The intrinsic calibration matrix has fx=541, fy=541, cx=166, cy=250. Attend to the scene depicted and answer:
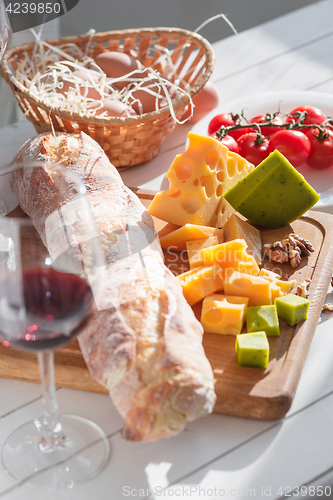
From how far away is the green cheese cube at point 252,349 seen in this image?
1081mm

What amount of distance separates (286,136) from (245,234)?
1.47ft

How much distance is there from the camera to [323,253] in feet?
4.67

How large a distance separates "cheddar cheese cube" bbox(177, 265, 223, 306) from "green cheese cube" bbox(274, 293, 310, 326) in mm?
145

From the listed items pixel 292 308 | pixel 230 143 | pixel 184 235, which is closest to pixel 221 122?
pixel 230 143

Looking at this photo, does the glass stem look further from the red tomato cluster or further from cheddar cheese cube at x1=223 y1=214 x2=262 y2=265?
the red tomato cluster

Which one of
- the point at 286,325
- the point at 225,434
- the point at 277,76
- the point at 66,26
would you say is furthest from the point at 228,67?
the point at 66,26

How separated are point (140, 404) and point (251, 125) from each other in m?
1.15

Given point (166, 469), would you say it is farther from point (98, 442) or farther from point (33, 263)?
point (33, 263)

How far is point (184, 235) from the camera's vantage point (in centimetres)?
141

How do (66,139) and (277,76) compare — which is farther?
(277,76)

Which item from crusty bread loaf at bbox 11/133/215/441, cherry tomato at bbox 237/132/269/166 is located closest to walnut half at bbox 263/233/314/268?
crusty bread loaf at bbox 11/133/215/441

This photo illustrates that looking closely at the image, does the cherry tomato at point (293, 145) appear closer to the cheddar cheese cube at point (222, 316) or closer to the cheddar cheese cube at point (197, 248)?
the cheddar cheese cube at point (197, 248)

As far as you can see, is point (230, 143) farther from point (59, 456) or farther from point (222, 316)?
point (59, 456)

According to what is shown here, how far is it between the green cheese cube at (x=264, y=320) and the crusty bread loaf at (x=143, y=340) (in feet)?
0.50
